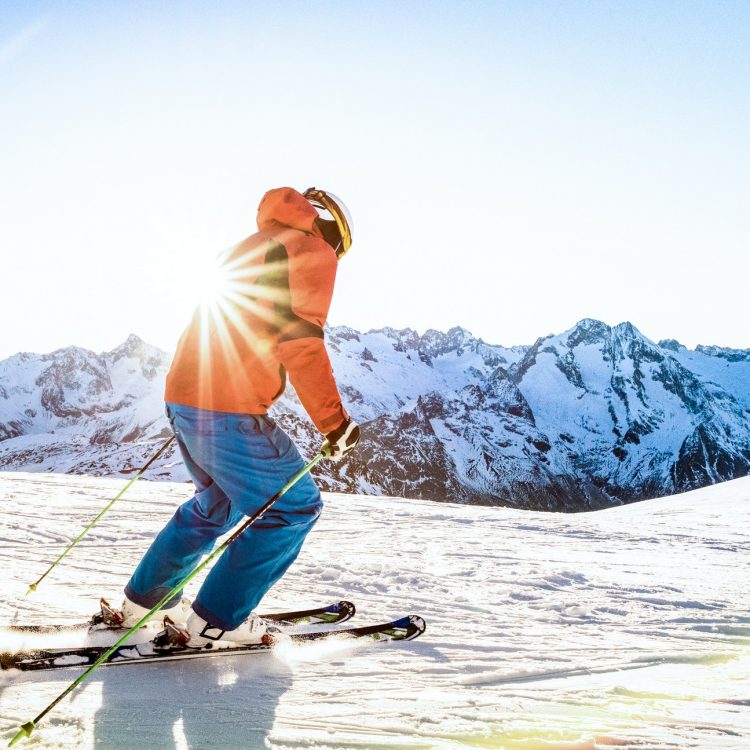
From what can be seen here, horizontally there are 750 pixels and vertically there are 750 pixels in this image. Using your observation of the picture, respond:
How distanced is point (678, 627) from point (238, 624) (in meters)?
2.62

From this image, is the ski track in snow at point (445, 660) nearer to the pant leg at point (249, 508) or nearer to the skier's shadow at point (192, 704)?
the skier's shadow at point (192, 704)

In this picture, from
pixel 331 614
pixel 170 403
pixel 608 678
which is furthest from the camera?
pixel 331 614

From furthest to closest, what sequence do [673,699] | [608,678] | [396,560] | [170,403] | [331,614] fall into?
[396,560], [331,614], [170,403], [608,678], [673,699]

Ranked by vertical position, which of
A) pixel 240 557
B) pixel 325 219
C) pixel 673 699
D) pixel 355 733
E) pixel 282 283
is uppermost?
pixel 325 219

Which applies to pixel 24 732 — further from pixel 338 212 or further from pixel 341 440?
pixel 338 212

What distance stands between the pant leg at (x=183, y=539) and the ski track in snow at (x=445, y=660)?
1.42ft

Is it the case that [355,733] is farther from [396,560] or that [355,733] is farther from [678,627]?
[396,560]

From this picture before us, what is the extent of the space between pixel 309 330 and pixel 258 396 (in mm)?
392

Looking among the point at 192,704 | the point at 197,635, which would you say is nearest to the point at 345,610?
the point at 197,635

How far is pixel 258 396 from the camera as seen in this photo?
9.44 feet

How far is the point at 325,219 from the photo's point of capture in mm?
3199

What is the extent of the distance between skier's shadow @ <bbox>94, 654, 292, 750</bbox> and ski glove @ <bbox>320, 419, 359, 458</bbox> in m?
0.97

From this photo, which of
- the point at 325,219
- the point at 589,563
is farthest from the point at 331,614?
the point at 589,563

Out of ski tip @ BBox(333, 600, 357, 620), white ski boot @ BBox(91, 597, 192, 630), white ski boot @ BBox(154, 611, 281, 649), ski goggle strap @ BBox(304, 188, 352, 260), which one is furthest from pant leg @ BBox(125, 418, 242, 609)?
ski goggle strap @ BBox(304, 188, 352, 260)
